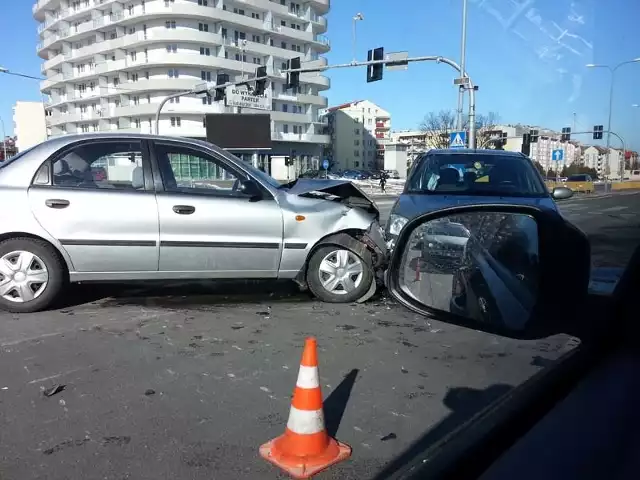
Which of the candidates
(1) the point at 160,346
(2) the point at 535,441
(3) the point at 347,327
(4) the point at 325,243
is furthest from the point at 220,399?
(4) the point at 325,243

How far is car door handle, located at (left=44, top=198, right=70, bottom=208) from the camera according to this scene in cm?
486

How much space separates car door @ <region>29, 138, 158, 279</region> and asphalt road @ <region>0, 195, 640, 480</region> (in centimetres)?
51

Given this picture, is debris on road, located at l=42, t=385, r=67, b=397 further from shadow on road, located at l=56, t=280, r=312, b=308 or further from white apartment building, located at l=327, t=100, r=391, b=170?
white apartment building, located at l=327, t=100, r=391, b=170

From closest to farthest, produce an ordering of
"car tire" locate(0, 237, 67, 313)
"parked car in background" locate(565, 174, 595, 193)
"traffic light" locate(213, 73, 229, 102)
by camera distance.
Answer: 1. "car tire" locate(0, 237, 67, 313)
2. "traffic light" locate(213, 73, 229, 102)
3. "parked car in background" locate(565, 174, 595, 193)

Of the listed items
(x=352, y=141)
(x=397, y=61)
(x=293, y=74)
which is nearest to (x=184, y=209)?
(x=397, y=61)

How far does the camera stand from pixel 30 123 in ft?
212

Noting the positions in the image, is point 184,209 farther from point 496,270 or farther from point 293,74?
point 293,74

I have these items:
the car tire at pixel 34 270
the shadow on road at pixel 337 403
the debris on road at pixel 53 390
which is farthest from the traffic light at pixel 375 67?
the debris on road at pixel 53 390

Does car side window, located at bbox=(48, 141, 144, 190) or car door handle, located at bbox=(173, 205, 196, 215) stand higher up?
car side window, located at bbox=(48, 141, 144, 190)

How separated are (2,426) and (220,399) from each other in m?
1.18

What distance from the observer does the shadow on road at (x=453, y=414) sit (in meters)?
2.57

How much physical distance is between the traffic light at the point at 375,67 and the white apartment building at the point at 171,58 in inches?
1732

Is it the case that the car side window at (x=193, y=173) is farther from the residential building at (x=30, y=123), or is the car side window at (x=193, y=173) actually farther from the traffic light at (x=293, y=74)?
the residential building at (x=30, y=123)

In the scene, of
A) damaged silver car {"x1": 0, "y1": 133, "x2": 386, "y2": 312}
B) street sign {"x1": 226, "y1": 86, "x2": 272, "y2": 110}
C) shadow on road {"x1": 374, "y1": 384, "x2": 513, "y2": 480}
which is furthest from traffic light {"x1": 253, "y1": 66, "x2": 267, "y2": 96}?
shadow on road {"x1": 374, "y1": 384, "x2": 513, "y2": 480}
